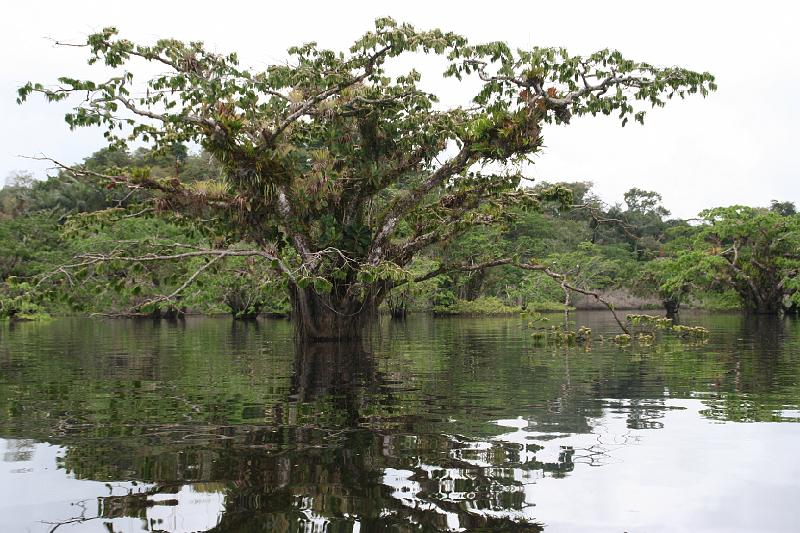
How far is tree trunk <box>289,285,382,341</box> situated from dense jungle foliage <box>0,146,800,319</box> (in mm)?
1547

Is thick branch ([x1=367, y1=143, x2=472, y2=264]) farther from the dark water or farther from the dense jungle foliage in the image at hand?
the dark water

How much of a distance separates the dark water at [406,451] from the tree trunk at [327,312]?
7.40 metres

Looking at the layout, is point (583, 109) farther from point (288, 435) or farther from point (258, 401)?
point (288, 435)

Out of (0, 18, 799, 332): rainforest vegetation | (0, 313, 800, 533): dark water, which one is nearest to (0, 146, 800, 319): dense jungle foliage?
(0, 18, 799, 332): rainforest vegetation

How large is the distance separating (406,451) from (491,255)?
44033 mm

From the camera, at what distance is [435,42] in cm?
1512

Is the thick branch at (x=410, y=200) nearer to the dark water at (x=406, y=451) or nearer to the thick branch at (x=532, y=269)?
the thick branch at (x=532, y=269)

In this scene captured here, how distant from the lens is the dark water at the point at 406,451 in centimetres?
398

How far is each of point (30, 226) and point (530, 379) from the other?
5222cm

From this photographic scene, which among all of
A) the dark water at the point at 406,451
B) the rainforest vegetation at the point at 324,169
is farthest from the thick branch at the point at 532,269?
the dark water at the point at 406,451

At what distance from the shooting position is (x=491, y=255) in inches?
1928

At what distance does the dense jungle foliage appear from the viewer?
25562mm

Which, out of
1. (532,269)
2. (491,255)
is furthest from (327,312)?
(491,255)

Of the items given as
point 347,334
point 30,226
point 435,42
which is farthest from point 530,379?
point 30,226
